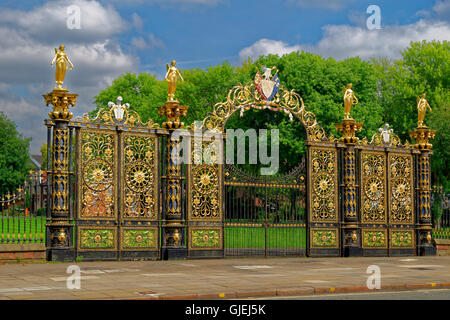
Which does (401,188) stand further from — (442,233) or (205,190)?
(205,190)

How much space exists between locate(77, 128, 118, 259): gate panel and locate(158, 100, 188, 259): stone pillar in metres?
1.61

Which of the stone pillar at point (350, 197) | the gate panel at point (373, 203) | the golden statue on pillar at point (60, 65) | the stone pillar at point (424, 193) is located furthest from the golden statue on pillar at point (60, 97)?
the stone pillar at point (424, 193)

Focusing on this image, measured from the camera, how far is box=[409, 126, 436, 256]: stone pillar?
2312 centimetres

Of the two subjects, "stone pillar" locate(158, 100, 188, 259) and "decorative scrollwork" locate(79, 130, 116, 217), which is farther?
"stone pillar" locate(158, 100, 188, 259)

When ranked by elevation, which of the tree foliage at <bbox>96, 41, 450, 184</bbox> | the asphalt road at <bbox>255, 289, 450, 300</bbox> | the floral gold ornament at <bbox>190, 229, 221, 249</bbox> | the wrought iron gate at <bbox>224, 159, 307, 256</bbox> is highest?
the tree foliage at <bbox>96, 41, 450, 184</bbox>

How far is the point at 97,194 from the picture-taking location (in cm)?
1764

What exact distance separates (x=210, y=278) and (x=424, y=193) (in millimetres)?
12601

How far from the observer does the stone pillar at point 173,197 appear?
18.4 meters

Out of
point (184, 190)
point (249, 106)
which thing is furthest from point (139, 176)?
point (249, 106)

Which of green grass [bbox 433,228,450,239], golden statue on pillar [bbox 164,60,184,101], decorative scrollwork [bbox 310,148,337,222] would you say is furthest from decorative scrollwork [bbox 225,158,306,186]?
green grass [bbox 433,228,450,239]

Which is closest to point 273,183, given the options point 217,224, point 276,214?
point 276,214

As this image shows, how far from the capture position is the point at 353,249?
21141 millimetres

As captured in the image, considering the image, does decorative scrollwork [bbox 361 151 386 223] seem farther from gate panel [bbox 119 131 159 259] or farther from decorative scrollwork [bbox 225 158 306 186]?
gate panel [bbox 119 131 159 259]

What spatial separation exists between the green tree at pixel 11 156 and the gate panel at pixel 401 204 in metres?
49.2
